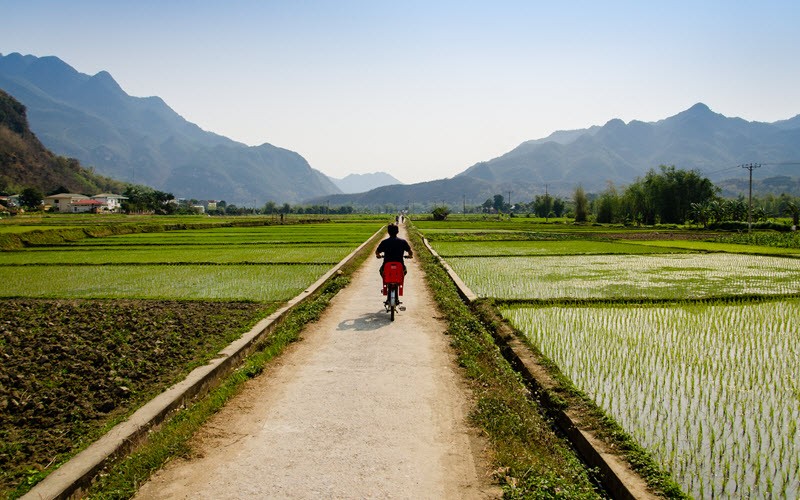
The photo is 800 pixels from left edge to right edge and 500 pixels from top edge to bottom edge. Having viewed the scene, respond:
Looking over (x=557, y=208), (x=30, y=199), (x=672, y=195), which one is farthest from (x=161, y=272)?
(x=557, y=208)

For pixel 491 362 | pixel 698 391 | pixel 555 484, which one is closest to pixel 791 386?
pixel 698 391

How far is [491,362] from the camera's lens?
27.3 ft

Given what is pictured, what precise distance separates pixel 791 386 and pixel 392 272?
735 cm

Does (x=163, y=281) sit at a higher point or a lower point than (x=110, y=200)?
lower

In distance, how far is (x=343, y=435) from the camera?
5.55 m

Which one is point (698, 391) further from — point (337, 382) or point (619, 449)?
point (337, 382)

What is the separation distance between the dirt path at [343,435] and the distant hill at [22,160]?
141823mm

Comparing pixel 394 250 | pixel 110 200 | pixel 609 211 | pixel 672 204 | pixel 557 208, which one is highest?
pixel 110 200

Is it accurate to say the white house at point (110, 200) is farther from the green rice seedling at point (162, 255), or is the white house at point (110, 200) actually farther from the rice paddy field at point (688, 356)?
the rice paddy field at point (688, 356)

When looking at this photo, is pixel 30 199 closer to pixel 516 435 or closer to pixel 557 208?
pixel 516 435

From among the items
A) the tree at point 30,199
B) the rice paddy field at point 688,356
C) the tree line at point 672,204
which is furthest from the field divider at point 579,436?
the tree at point 30,199

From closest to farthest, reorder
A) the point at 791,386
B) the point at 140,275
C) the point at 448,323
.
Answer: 1. the point at 791,386
2. the point at 448,323
3. the point at 140,275

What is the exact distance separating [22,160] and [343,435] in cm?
16606

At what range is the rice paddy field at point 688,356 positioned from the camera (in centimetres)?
505
